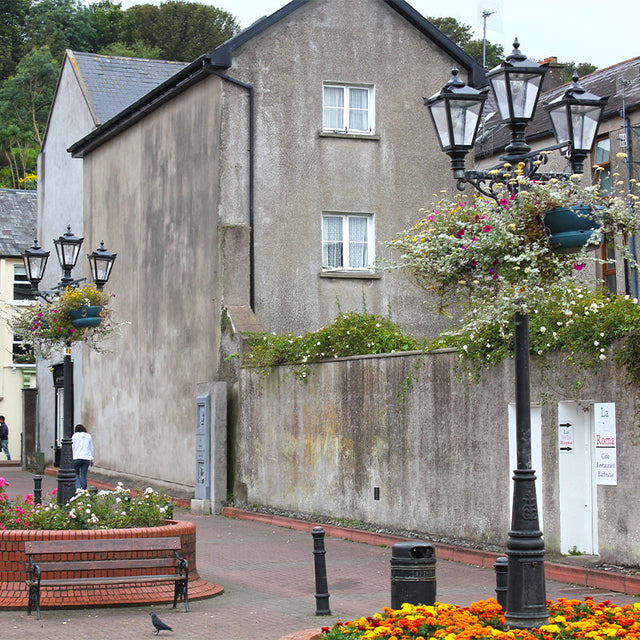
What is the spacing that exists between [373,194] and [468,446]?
8992mm

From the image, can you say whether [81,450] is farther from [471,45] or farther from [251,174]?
[471,45]

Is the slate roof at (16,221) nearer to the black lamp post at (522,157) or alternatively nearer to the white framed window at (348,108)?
the white framed window at (348,108)

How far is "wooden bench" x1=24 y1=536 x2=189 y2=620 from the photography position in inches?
427

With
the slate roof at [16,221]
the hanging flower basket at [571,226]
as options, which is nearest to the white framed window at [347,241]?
the hanging flower basket at [571,226]

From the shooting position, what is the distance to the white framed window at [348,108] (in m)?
22.4

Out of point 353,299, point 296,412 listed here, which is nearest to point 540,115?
point 353,299

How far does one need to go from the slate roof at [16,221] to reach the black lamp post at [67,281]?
956 inches

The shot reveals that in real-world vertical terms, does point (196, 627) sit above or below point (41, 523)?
below

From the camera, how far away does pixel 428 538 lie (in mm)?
15211

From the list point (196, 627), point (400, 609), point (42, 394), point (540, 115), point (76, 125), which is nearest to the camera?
point (400, 609)

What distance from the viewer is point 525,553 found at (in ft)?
25.9

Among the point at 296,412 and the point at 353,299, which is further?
the point at 353,299

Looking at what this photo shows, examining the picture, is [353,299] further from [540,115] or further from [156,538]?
[156,538]

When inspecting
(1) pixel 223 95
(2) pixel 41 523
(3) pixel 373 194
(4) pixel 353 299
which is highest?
(1) pixel 223 95
